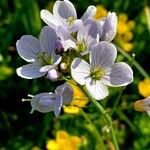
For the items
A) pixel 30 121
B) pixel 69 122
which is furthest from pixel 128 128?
pixel 30 121

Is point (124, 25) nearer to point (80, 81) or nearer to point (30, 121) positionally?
point (30, 121)

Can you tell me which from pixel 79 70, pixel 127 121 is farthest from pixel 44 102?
pixel 127 121

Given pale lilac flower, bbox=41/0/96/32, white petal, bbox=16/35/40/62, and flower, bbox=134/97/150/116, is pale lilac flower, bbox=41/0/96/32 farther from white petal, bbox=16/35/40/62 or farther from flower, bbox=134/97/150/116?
flower, bbox=134/97/150/116

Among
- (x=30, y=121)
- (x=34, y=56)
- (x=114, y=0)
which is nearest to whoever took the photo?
(x=34, y=56)

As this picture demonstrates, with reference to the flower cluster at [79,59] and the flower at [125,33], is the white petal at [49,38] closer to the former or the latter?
the flower cluster at [79,59]

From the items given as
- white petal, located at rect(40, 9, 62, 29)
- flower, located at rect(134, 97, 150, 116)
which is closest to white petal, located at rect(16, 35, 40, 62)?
white petal, located at rect(40, 9, 62, 29)

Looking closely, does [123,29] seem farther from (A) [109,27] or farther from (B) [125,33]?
(A) [109,27]
